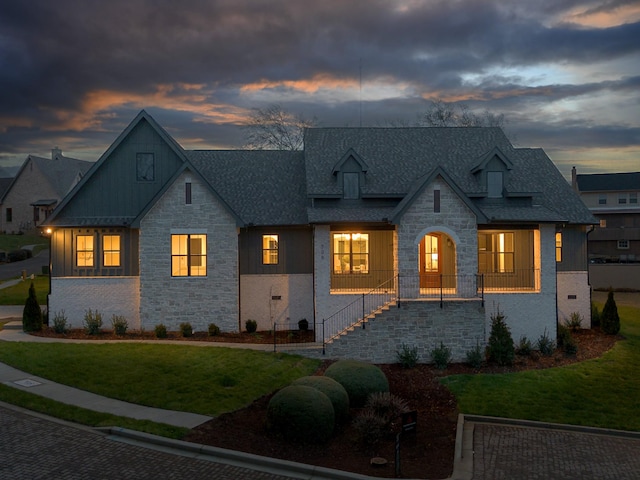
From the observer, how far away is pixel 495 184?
26.4 m

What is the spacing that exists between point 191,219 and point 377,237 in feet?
26.6

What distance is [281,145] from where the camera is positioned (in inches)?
2089

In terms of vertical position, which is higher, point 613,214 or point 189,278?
point 613,214

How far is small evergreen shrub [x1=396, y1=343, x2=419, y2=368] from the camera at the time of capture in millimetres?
21547

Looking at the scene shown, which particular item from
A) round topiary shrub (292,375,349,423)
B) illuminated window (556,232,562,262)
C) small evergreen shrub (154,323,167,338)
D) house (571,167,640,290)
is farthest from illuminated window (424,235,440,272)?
house (571,167,640,290)

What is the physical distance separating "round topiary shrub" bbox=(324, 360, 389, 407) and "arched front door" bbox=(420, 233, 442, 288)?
9.65 meters

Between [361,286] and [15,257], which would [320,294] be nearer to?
[361,286]

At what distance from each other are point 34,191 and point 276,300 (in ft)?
179

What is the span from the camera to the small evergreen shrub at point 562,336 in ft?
76.2

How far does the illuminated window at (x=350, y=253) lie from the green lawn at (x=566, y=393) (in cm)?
717

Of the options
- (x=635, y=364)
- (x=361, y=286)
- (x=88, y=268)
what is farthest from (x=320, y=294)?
(x=635, y=364)

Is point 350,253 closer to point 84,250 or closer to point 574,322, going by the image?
point 574,322

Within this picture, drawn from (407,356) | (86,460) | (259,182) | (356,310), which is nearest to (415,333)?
(407,356)

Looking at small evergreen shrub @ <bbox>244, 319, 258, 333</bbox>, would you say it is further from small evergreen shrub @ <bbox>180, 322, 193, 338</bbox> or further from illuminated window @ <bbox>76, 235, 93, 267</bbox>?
illuminated window @ <bbox>76, 235, 93, 267</bbox>
